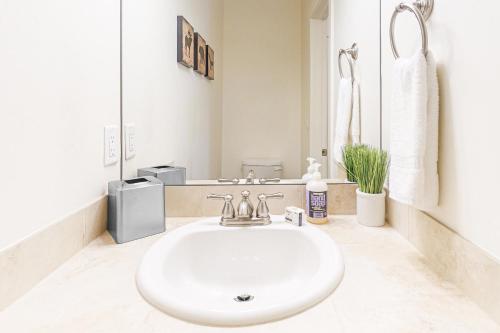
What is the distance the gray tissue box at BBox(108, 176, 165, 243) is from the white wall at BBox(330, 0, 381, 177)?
0.63 meters

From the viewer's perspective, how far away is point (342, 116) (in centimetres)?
124

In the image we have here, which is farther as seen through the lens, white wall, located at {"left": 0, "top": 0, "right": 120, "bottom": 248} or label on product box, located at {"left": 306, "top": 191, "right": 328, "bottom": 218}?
label on product box, located at {"left": 306, "top": 191, "right": 328, "bottom": 218}

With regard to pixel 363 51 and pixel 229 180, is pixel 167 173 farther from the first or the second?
pixel 363 51

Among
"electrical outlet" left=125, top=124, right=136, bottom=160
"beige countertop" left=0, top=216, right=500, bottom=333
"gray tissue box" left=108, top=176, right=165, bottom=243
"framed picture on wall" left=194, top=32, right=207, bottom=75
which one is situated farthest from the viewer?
"framed picture on wall" left=194, top=32, right=207, bottom=75

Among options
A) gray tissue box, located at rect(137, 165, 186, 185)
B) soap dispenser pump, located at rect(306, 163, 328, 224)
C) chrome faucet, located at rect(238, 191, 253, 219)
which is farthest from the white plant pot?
gray tissue box, located at rect(137, 165, 186, 185)

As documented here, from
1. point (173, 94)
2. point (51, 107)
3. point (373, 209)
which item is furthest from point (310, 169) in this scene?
point (51, 107)

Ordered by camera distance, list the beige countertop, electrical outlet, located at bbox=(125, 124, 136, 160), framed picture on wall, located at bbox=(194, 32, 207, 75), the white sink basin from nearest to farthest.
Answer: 1. the beige countertop
2. the white sink basin
3. electrical outlet, located at bbox=(125, 124, 136, 160)
4. framed picture on wall, located at bbox=(194, 32, 207, 75)

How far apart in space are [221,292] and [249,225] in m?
0.21

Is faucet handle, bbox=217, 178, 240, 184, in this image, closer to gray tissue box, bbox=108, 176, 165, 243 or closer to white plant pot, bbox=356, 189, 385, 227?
gray tissue box, bbox=108, 176, 165, 243

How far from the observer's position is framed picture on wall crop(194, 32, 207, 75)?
4.10ft

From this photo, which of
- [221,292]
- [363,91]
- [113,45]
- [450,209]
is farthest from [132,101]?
[450,209]

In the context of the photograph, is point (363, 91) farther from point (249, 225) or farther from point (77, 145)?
point (77, 145)

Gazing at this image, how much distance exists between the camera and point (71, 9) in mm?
820

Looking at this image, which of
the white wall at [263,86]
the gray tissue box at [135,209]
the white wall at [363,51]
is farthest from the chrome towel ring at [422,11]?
the gray tissue box at [135,209]
